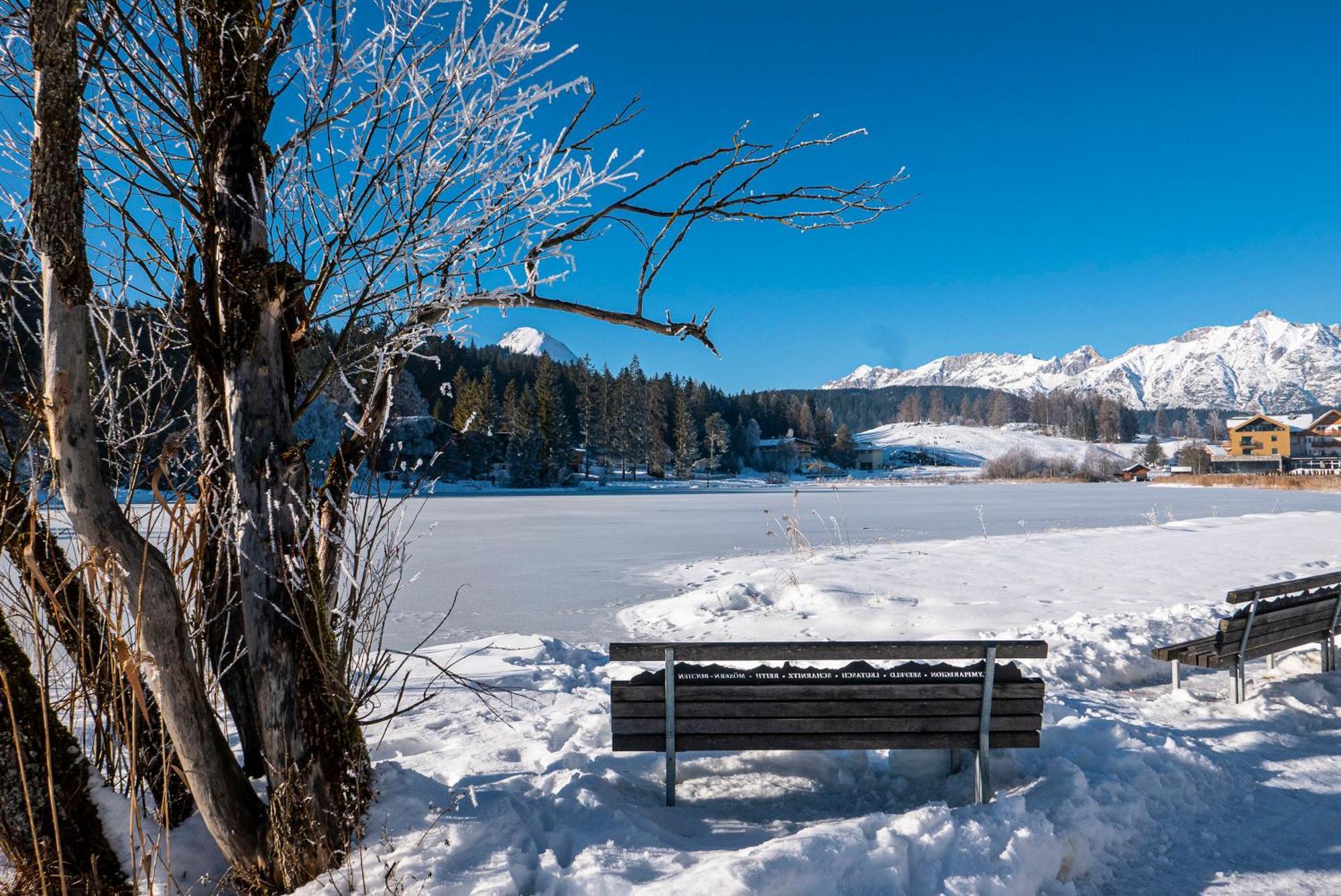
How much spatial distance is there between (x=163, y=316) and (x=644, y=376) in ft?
299

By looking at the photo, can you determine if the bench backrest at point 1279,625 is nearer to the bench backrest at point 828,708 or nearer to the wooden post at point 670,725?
A: the bench backrest at point 828,708

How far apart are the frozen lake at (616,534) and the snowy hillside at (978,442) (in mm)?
93287

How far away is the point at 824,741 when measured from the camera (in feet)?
12.1

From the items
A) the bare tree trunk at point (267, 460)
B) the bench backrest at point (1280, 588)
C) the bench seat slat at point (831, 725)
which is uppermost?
the bare tree trunk at point (267, 460)

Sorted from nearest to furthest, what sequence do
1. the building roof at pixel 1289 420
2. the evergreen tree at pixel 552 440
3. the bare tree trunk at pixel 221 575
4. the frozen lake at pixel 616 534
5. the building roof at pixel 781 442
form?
the bare tree trunk at pixel 221 575 < the frozen lake at pixel 616 534 < the evergreen tree at pixel 552 440 < the building roof at pixel 1289 420 < the building roof at pixel 781 442

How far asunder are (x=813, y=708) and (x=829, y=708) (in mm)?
78

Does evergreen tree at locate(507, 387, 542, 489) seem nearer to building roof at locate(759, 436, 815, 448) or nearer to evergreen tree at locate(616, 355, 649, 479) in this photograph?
evergreen tree at locate(616, 355, 649, 479)

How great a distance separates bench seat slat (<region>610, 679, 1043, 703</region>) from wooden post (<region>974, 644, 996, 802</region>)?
44mm

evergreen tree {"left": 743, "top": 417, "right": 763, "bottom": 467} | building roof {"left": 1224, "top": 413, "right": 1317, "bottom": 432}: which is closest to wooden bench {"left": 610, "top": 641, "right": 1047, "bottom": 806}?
evergreen tree {"left": 743, "top": 417, "right": 763, "bottom": 467}

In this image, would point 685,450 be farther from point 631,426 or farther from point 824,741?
point 824,741

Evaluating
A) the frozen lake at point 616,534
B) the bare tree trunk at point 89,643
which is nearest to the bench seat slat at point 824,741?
the bare tree trunk at point 89,643

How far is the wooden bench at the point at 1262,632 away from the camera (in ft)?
18.1

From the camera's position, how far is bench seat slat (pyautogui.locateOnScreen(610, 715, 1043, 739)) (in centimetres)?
367

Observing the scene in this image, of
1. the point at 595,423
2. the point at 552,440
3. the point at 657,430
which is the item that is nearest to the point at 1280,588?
the point at 552,440
